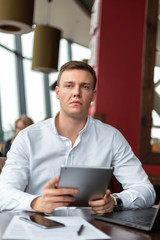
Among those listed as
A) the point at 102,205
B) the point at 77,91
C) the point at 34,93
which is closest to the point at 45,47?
the point at 77,91

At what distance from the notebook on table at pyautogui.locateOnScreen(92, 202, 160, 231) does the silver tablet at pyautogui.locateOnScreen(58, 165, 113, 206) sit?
0.28ft

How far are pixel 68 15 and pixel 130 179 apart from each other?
6745 millimetres

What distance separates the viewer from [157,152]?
3090 millimetres

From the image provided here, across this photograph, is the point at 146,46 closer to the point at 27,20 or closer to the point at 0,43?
the point at 27,20

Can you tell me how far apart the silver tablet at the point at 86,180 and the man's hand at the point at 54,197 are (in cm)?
2

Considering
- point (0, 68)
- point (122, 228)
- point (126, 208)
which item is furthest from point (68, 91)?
point (0, 68)

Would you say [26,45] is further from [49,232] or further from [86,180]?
[49,232]

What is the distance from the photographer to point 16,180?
1483mm

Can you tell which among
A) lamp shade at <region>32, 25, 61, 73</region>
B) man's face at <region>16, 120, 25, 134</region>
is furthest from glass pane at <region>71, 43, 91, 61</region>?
man's face at <region>16, 120, 25, 134</region>

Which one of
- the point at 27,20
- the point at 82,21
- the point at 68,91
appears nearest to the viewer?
the point at 68,91

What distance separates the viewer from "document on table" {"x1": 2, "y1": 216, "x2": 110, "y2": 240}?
91 cm

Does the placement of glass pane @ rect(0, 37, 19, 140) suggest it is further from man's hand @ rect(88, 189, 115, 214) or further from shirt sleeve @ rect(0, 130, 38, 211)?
man's hand @ rect(88, 189, 115, 214)

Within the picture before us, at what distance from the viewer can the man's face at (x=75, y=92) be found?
5.42 feet

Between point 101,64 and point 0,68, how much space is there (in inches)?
195
